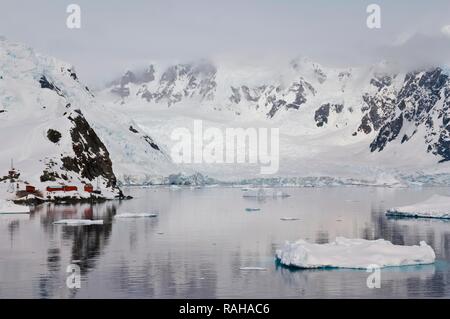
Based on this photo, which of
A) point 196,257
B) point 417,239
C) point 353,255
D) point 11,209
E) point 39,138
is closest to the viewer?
point 353,255

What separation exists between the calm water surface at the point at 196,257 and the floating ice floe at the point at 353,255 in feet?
2.12

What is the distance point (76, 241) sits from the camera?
2317 inches

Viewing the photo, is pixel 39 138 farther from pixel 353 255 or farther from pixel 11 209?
pixel 353 255

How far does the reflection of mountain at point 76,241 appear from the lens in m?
41.8

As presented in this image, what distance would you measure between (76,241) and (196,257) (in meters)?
12.4

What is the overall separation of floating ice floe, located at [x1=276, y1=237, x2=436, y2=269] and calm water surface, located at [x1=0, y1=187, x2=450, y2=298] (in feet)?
2.12

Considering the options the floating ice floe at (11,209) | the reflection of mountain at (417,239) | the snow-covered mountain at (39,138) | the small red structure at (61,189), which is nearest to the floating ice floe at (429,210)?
the reflection of mountain at (417,239)

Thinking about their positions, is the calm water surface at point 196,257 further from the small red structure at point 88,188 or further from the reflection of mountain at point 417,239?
the small red structure at point 88,188

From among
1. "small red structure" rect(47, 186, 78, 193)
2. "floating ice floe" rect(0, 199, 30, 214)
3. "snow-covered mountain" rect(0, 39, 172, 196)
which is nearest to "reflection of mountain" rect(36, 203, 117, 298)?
"floating ice floe" rect(0, 199, 30, 214)

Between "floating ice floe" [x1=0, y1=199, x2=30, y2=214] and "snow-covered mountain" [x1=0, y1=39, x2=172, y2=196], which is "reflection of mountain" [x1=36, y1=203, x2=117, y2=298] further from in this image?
"snow-covered mountain" [x1=0, y1=39, x2=172, y2=196]

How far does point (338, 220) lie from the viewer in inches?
3155

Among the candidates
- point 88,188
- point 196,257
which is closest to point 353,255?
point 196,257
